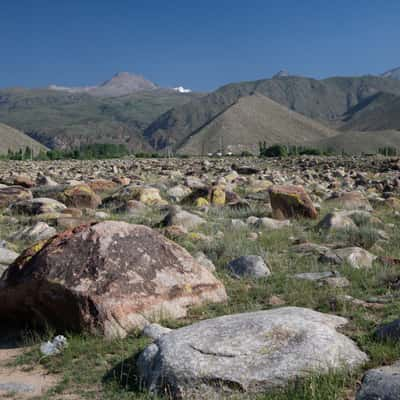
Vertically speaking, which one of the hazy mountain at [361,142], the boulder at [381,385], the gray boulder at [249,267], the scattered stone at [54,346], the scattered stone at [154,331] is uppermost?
the hazy mountain at [361,142]

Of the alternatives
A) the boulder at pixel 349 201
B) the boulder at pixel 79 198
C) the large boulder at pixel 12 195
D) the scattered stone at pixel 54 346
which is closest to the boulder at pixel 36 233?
the boulder at pixel 79 198

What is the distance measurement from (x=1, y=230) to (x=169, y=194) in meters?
5.33

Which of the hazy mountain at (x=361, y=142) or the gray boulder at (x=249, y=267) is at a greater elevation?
the hazy mountain at (x=361, y=142)

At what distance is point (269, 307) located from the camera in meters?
5.44

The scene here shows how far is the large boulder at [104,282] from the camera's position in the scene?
4930 mm

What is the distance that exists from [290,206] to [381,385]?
7.70 meters

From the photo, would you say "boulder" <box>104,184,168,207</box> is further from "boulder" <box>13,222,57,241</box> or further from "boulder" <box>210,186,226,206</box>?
"boulder" <box>13,222,57,241</box>

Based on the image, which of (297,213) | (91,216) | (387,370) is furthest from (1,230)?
(387,370)

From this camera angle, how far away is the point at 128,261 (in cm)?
535

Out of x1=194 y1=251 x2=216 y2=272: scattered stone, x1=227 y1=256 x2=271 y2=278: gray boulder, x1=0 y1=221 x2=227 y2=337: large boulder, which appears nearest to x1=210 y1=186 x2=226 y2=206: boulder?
x1=194 y1=251 x2=216 y2=272: scattered stone

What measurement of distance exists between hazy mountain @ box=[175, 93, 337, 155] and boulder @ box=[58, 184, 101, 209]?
10153 cm

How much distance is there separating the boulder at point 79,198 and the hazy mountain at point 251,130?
102m

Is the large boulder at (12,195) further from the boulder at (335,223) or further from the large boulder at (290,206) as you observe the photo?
the boulder at (335,223)

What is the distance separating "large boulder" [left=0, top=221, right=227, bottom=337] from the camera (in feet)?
16.2
